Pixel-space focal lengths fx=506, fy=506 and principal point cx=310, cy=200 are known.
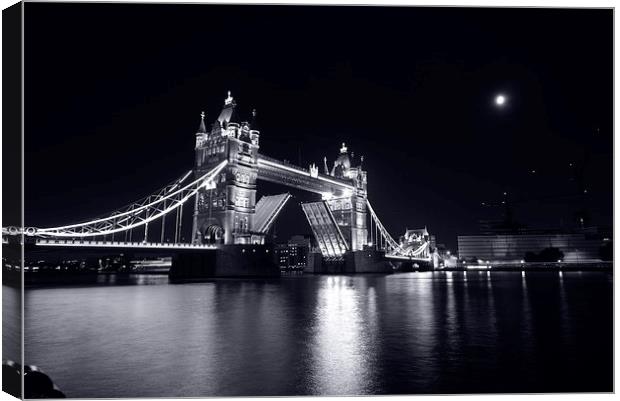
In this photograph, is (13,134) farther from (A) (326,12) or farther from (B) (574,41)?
(B) (574,41)

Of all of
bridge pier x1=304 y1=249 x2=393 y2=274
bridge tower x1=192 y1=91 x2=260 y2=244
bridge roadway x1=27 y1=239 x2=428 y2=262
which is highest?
bridge tower x1=192 y1=91 x2=260 y2=244

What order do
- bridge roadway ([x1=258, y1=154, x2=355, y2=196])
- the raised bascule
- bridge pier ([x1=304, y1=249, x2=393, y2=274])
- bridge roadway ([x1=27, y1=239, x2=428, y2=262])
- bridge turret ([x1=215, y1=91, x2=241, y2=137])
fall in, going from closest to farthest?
1. bridge roadway ([x1=27, y1=239, x2=428, y2=262])
2. the raised bascule
3. bridge turret ([x1=215, y1=91, x2=241, y2=137])
4. bridge roadway ([x1=258, y1=154, x2=355, y2=196])
5. bridge pier ([x1=304, y1=249, x2=393, y2=274])

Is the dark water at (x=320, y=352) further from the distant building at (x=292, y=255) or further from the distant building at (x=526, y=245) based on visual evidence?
the distant building at (x=292, y=255)

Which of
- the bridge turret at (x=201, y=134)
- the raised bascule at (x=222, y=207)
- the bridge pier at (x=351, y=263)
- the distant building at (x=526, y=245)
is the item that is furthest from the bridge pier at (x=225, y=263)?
the bridge pier at (x=351, y=263)

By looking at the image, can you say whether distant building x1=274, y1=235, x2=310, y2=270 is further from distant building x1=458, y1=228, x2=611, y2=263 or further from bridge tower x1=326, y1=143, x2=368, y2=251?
distant building x1=458, y1=228, x2=611, y2=263

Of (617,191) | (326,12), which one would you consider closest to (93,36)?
(326,12)

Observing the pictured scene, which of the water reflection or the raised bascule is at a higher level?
the raised bascule

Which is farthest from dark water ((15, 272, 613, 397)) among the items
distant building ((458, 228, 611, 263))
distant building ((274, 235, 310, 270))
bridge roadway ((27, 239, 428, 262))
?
distant building ((274, 235, 310, 270))
